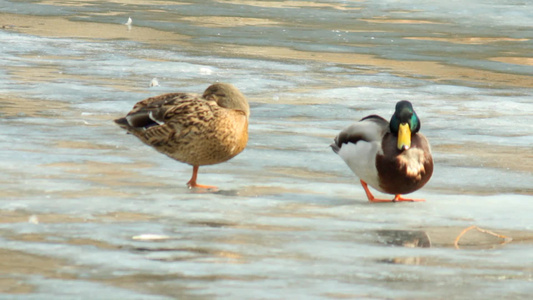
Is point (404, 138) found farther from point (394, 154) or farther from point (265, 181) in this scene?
point (265, 181)

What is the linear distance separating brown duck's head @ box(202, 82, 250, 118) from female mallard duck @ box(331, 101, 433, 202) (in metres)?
0.75

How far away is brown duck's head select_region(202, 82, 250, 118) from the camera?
21.4 ft

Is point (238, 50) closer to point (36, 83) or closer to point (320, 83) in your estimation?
point (320, 83)

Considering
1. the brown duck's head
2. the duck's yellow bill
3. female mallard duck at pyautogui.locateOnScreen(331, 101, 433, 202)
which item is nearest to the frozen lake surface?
female mallard duck at pyautogui.locateOnScreen(331, 101, 433, 202)

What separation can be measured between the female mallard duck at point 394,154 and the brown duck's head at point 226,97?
75cm

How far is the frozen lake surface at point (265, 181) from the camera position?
4586mm

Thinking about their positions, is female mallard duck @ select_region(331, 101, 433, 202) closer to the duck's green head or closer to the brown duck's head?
the duck's green head

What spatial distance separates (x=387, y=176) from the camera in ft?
19.7

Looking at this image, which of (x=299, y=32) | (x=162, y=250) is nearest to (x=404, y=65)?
(x=299, y=32)

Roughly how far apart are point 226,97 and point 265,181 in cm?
61

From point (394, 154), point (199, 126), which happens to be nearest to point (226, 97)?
point (199, 126)

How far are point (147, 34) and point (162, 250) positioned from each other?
11665 mm

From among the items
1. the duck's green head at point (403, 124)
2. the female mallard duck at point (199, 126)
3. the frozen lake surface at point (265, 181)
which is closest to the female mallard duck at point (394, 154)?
the duck's green head at point (403, 124)

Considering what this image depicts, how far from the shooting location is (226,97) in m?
6.54
